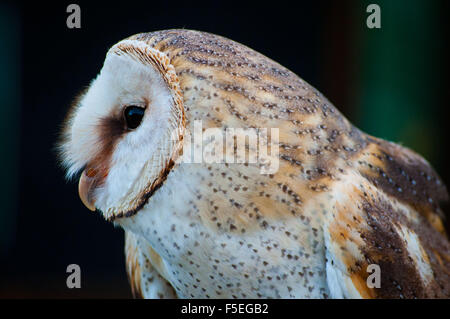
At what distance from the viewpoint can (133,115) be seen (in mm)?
888

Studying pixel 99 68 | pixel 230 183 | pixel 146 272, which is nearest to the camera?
pixel 230 183

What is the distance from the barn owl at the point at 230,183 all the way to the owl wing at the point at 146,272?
0.14 m

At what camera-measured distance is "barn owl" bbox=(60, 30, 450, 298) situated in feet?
2.81

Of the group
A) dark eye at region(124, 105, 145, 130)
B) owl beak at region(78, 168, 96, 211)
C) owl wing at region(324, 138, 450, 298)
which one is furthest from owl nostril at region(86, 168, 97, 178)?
owl wing at region(324, 138, 450, 298)

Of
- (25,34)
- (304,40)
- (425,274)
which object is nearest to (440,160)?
(304,40)

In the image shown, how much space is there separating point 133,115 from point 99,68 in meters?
0.17

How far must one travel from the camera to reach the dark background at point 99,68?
1314mm

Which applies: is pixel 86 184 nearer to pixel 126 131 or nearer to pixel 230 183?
pixel 126 131

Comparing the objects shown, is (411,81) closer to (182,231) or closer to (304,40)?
(304,40)

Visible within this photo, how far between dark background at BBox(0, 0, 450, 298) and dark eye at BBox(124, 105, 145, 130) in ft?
0.55

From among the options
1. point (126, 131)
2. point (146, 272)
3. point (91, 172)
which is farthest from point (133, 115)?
point (146, 272)

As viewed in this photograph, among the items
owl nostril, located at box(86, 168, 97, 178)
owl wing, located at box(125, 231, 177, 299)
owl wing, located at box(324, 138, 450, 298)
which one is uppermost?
owl nostril, located at box(86, 168, 97, 178)

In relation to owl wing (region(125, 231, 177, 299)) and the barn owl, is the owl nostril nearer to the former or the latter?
the barn owl

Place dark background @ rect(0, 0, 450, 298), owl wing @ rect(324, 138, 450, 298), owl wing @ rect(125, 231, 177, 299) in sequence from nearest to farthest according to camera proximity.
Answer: owl wing @ rect(324, 138, 450, 298)
owl wing @ rect(125, 231, 177, 299)
dark background @ rect(0, 0, 450, 298)
